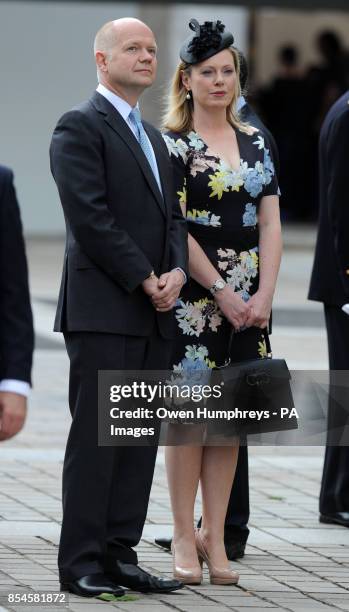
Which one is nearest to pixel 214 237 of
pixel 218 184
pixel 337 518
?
pixel 218 184

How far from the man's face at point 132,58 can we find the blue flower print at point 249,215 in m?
0.71

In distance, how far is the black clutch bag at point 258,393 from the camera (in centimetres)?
559

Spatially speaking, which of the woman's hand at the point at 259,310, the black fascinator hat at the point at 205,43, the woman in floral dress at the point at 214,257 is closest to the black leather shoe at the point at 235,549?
the woman in floral dress at the point at 214,257

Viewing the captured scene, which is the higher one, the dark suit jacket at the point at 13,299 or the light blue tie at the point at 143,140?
the light blue tie at the point at 143,140

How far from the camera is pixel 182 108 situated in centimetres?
589

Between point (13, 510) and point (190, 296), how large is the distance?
5.30 ft

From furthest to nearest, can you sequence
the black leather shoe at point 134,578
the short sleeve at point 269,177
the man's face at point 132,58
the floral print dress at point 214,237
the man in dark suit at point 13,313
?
the short sleeve at point 269,177, the floral print dress at point 214,237, the black leather shoe at point 134,578, the man's face at point 132,58, the man in dark suit at point 13,313

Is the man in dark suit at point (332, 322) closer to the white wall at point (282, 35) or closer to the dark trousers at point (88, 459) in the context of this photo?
the dark trousers at point (88, 459)

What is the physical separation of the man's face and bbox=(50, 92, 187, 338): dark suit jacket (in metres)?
0.12

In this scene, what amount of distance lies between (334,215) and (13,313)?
2.40 metres

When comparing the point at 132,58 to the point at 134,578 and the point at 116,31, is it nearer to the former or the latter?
the point at 116,31

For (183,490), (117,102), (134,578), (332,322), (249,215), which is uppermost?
(117,102)

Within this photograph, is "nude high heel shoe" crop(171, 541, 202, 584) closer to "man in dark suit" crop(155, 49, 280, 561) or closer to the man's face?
"man in dark suit" crop(155, 49, 280, 561)

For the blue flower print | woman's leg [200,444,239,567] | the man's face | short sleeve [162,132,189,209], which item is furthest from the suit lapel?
woman's leg [200,444,239,567]
